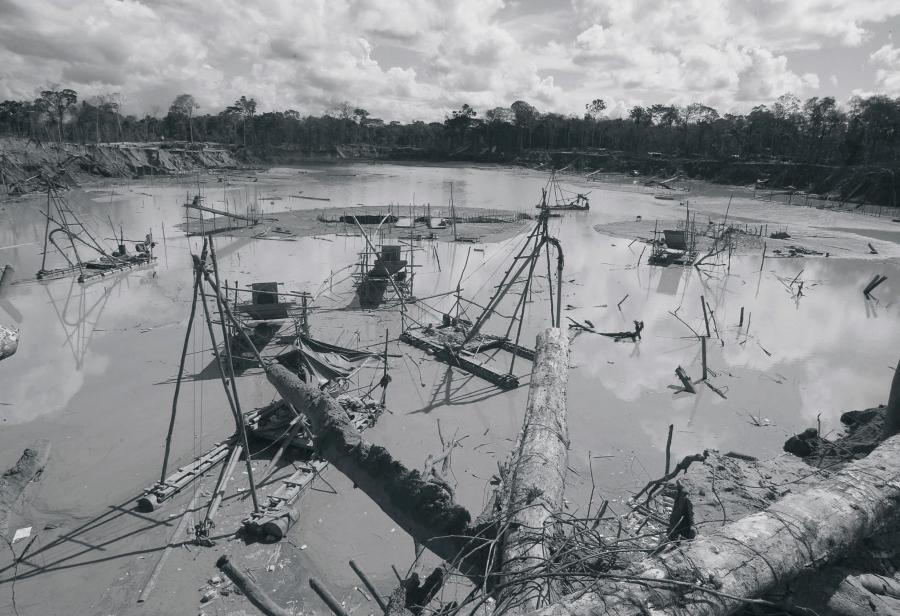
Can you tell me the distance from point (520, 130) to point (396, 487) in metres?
91.4

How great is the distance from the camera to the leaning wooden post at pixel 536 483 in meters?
3.66

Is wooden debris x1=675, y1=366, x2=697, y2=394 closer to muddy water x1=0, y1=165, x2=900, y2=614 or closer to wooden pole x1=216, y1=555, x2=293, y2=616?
muddy water x1=0, y1=165, x2=900, y2=614

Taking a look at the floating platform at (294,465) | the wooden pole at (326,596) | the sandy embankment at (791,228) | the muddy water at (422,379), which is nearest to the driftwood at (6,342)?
the muddy water at (422,379)

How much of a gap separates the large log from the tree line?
55.8m

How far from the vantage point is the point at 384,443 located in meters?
9.30

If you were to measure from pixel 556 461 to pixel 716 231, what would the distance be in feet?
92.9

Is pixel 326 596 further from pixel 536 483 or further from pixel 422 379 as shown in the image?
pixel 422 379

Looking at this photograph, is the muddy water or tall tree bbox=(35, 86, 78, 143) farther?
tall tree bbox=(35, 86, 78, 143)

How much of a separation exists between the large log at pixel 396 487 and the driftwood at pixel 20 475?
4.23 m

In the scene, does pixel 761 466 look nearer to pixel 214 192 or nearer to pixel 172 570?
pixel 172 570

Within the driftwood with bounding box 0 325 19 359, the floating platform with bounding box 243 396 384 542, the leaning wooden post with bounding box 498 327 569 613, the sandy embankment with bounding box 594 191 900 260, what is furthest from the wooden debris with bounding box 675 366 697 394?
the sandy embankment with bounding box 594 191 900 260

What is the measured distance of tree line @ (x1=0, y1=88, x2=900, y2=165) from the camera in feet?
179

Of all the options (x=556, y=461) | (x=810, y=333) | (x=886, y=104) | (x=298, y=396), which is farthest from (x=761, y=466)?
(x=886, y=104)

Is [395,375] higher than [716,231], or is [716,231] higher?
[716,231]
